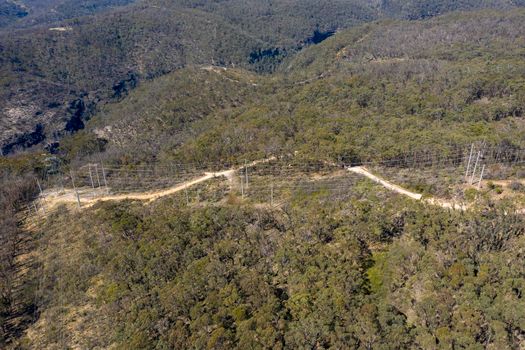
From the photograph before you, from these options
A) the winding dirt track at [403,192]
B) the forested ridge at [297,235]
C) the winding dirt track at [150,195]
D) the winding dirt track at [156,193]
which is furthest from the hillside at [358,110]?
the winding dirt track at [150,195]

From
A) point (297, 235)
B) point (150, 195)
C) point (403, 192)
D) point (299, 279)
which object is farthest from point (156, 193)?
point (403, 192)

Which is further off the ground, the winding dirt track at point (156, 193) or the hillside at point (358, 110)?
the hillside at point (358, 110)

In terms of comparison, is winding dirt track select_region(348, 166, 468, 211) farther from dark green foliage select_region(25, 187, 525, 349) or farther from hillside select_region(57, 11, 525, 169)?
hillside select_region(57, 11, 525, 169)

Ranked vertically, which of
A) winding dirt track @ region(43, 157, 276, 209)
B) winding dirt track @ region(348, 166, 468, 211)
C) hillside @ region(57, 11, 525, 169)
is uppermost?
hillside @ region(57, 11, 525, 169)

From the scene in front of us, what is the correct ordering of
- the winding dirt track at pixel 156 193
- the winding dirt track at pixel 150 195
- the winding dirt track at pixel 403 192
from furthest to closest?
1. the winding dirt track at pixel 150 195
2. the winding dirt track at pixel 156 193
3. the winding dirt track at pixel 403 192

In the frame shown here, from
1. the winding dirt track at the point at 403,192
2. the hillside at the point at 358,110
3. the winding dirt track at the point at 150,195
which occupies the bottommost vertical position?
the winding dirt track at the point at 150,195

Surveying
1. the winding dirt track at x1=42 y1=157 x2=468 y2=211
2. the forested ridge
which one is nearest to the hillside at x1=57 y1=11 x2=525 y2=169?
the forested ridge

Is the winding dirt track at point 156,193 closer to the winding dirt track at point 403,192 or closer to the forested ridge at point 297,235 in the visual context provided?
the winding dirt track at point 403,192

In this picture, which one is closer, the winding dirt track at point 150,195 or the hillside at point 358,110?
the winding dirt track at point 150,195

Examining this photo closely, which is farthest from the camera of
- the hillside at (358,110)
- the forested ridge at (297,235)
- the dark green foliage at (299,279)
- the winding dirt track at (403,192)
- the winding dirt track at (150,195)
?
the hillside at (358,110)

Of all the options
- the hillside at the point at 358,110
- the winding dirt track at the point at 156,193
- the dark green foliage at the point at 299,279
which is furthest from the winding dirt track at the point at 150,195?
the dark green foliage at the point at 299,279

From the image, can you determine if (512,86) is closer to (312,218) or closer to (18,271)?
(312,218)

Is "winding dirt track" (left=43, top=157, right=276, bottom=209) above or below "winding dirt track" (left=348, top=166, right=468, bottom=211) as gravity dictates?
below

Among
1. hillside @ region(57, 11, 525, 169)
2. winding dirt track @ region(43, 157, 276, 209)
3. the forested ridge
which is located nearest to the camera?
the forested ridge
